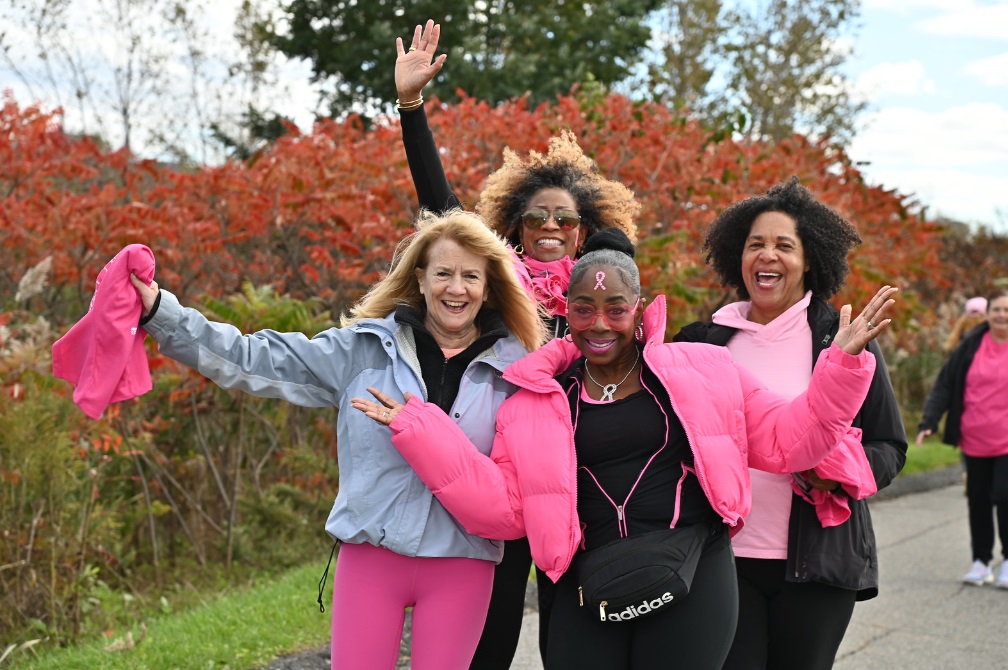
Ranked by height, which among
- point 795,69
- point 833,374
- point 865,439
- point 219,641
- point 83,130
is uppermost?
point 795,69

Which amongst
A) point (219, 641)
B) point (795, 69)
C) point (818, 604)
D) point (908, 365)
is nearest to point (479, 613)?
point (818, 604)

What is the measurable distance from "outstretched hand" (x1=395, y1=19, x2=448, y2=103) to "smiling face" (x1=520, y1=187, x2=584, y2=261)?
61 cm

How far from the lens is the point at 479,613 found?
3.20 metres

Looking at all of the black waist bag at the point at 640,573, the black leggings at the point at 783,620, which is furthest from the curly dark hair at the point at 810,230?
the black waist bag at the point at 640,573

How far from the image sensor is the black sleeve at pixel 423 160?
411cm

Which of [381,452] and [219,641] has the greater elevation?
[381,452]

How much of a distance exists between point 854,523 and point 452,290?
1461 mm

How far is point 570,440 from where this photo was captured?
2.93m

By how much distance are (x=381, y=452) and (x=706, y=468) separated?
94 cm

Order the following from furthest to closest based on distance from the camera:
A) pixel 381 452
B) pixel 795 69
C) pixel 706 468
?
1. pixel 795 69
2. pixel 381 452
3. pixel 706 468

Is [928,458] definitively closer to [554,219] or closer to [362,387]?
[554,219]

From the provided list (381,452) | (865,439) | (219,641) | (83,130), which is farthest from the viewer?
(83,130)

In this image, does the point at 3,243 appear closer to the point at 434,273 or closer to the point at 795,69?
the point at 434,273

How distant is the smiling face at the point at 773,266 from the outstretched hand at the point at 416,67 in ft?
4.42
